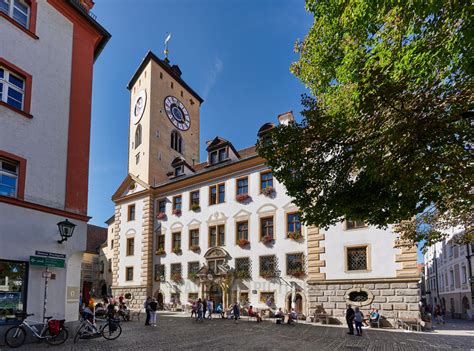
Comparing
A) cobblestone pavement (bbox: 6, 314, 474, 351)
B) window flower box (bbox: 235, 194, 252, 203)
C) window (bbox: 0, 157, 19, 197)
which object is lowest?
cobblestone pavement (bbox: 6, 314, 474, 351)

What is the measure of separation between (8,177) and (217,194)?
1925 cm

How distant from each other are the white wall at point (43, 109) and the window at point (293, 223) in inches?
614

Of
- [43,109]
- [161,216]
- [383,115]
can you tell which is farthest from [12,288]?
[161,216]

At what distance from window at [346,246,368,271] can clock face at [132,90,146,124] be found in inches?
1110

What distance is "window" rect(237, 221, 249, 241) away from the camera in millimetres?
28859

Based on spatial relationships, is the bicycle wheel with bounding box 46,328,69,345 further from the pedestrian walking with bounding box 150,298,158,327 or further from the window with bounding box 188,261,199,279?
the window with bounding box 188,261,199,279

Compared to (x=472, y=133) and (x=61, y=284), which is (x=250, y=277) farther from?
(x=472, y=133)

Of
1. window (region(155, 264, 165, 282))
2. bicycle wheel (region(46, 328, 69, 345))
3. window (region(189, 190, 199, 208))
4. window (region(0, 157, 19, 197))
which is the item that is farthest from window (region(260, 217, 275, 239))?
window (region(0, 157, 19, 197))

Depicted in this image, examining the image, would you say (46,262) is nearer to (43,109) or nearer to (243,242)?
(43,109)

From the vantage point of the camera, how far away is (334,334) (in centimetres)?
1758

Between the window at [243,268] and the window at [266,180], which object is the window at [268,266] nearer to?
the window at [243,268]

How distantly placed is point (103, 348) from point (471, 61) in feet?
40.7

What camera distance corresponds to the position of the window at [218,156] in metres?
32.2

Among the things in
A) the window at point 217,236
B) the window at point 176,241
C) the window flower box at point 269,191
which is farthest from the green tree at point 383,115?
the window at point 176,241
